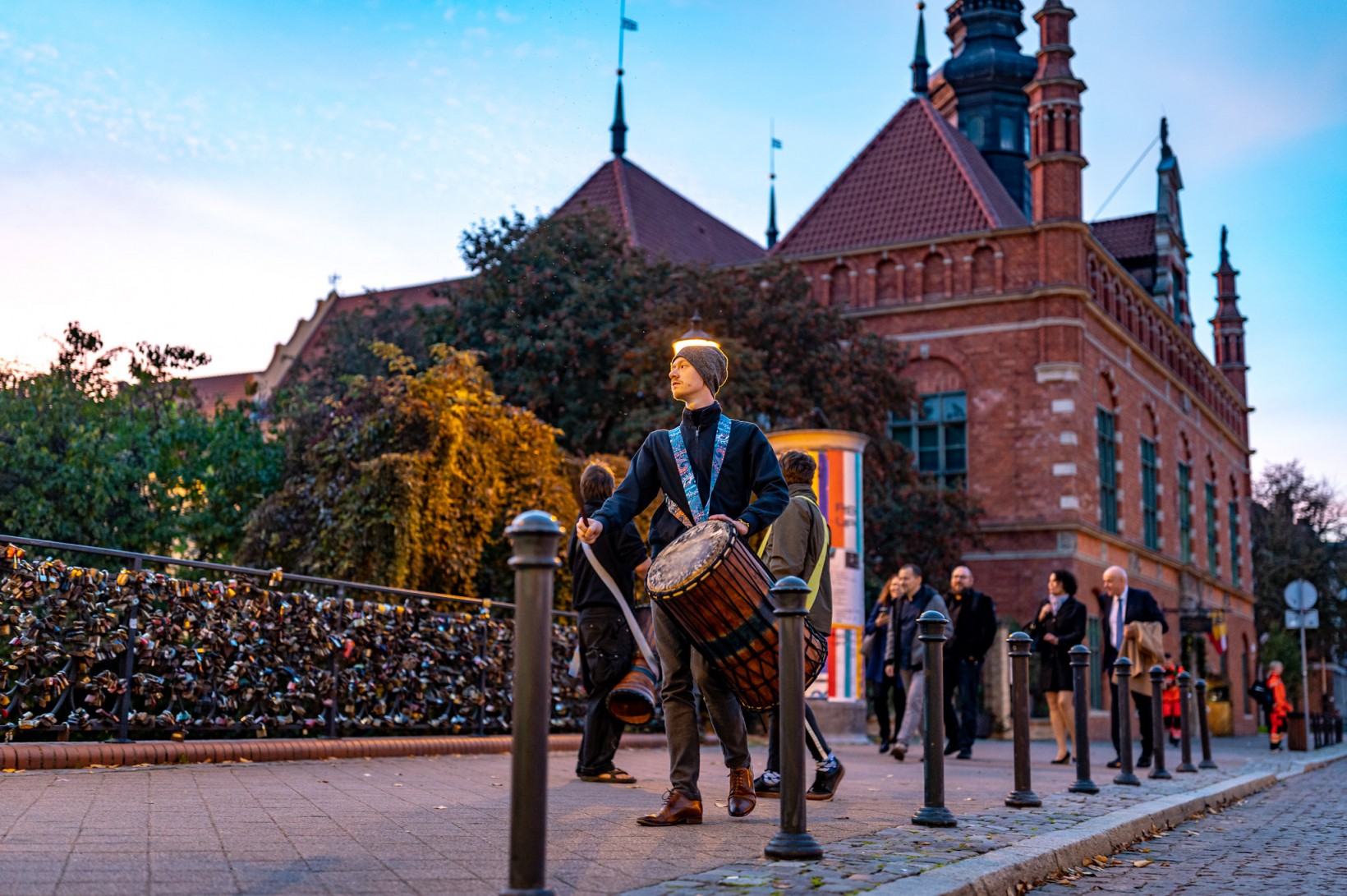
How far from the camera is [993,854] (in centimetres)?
609

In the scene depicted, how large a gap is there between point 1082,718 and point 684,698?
169 inches

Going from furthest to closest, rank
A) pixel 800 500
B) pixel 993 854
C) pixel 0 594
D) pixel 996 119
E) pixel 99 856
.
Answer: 1. pixel 996 119
2. pixel 0 594
3. pixel 800 500
4. pixel 993 854
5. pixel 99 856

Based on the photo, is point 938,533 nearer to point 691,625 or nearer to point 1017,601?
point 1017,601

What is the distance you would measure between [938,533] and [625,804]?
73.3 ft

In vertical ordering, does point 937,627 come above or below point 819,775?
Answer: above

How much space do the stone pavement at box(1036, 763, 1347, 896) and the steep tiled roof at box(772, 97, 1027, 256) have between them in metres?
26.2

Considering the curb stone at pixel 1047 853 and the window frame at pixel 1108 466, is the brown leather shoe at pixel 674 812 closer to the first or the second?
the curb stone at pixel 1047 853

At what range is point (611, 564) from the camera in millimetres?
9297

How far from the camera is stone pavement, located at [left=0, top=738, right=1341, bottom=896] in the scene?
15.9 feet

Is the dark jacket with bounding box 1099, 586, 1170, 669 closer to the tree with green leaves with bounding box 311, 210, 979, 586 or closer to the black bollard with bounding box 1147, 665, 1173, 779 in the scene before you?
the black bollard with bounding box 1147, 665, 1173, 779

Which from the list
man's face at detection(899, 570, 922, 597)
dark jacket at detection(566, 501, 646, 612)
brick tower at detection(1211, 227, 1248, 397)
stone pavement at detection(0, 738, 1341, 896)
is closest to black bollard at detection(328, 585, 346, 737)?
stone pavement at detection(0, 738, 1341, 896)

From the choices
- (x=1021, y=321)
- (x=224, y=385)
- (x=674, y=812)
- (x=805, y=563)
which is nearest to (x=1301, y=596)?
(x=1021, y=321)

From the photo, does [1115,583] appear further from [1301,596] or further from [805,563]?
[1301,596]

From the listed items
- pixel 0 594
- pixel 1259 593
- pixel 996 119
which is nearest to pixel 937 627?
pixel 0 594
